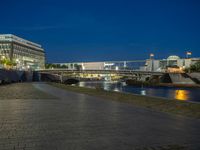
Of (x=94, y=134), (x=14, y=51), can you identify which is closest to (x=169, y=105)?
(x=94, y=134)

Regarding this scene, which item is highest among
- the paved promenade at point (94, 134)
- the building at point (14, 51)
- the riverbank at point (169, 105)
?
the building at point (14, 51)

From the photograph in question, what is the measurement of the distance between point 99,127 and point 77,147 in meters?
2.74

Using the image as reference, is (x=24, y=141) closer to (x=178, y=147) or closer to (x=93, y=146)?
(x=93, y=146)

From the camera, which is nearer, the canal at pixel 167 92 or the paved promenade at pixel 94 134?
the paved promenade at pixel 94 134

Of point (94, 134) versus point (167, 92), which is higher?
point (94, 134)

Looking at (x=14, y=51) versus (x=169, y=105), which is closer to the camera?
(x=169, y=105)

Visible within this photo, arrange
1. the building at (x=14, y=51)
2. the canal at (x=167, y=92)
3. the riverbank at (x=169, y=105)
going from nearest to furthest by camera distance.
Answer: the riverbank at (x=169, y=105)
the canal at (x=167, y=92)
the building at (x=14, y=51)

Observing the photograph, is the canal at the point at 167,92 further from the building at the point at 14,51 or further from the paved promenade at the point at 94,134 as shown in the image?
the building at the point at 14,51

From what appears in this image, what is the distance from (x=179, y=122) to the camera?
10.7m

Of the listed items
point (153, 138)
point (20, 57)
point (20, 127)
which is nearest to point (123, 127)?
point (153, 138)

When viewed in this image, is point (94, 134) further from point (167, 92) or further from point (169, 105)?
point (167, 92)

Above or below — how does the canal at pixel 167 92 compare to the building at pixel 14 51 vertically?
below

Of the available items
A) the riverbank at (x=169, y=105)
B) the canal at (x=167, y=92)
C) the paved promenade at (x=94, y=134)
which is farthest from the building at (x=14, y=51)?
the paved promenade at (x=94, y=134)

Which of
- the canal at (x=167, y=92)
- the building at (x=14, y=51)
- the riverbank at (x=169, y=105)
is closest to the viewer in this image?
the riverbank at (x=169, y=105)
